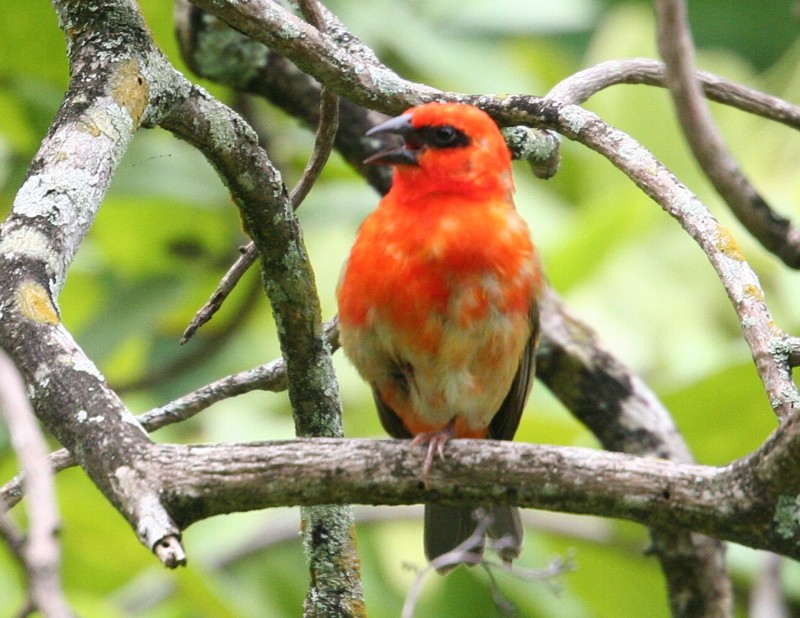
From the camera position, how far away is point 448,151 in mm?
3564

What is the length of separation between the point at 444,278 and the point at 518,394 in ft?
2.29

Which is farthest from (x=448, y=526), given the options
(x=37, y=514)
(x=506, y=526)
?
(x=37, y=514)

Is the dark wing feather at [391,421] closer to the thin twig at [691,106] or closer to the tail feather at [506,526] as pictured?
the tail feather at [506,526]

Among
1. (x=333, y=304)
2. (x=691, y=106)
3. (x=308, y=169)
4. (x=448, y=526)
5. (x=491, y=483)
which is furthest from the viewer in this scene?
(x=333, y=304)

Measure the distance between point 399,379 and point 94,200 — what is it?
4.62ft

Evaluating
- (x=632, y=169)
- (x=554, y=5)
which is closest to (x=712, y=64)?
(x=554, y=5)

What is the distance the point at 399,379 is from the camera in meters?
3.69

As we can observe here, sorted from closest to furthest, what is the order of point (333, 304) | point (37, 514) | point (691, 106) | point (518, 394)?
point (37, 514) < point (691, 106) < point (518, 394) < point (333, 304)

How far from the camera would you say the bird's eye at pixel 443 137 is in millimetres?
3467

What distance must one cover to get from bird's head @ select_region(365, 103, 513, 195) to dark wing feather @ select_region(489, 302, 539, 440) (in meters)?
0.40

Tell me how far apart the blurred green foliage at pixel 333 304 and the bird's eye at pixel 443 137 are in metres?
1.57

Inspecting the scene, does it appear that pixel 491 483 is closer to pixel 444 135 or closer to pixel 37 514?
pixel 37 514

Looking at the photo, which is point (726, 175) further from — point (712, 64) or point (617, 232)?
point (712, 64)

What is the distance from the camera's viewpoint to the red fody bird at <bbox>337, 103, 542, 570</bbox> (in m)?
3.41
